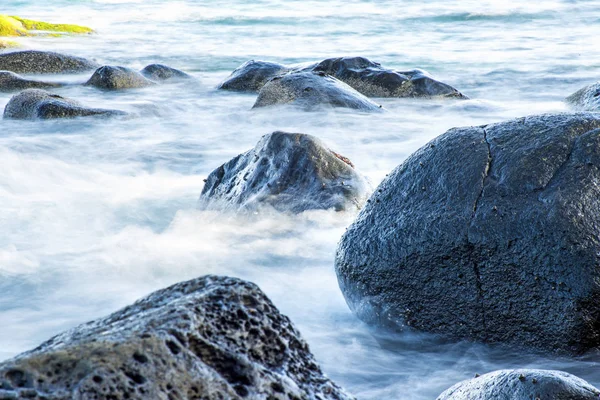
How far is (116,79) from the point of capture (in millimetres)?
11945

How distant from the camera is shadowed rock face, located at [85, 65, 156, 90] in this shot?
1196cm

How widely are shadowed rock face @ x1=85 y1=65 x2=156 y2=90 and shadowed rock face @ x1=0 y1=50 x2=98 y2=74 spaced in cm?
170

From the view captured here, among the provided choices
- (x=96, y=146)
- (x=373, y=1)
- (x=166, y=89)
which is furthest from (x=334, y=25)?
(x=96, y=146)

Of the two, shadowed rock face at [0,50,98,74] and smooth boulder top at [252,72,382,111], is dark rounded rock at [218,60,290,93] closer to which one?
smooth boulder top at [252,72,382,111]

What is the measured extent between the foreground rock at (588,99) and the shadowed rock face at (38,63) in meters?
8.52

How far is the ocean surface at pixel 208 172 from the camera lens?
165 inches

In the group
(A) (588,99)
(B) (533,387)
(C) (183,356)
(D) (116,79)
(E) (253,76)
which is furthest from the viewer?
(D) (116,79)

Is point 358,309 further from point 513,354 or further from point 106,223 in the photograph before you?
point 106,223

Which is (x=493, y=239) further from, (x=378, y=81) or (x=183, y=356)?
(x=378, y=81)

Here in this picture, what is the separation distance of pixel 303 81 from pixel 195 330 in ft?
26.4

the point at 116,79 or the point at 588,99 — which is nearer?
the point at 588,99

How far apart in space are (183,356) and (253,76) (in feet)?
33.7

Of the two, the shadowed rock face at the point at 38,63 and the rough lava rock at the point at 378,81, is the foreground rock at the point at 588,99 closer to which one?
the rough lava rock at the point at 378,81

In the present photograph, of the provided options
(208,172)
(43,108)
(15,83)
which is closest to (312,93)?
(208,172)
